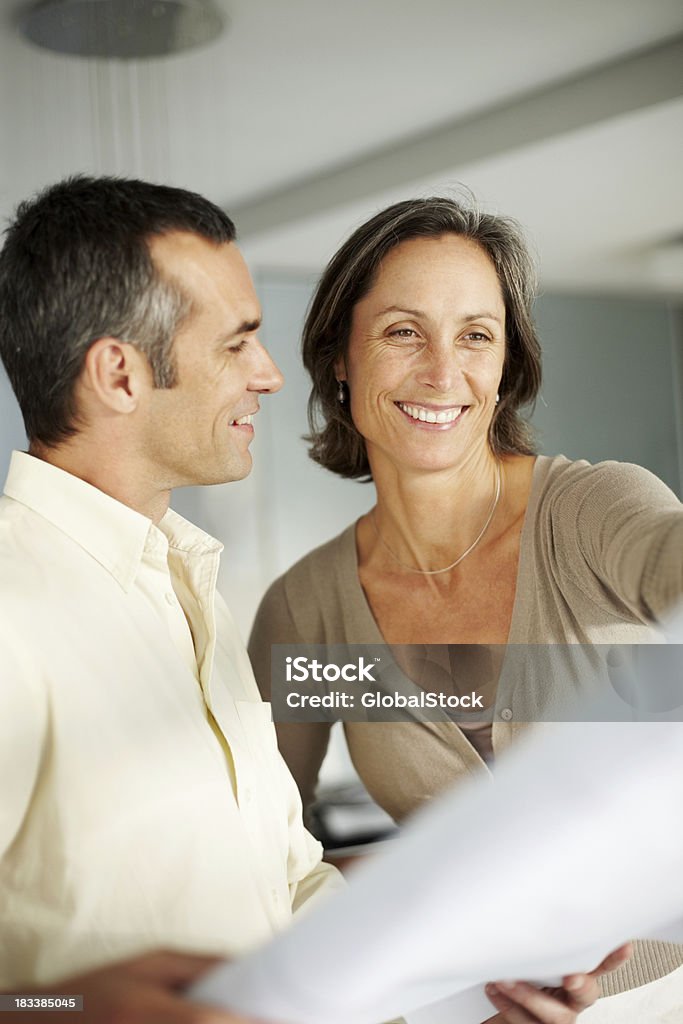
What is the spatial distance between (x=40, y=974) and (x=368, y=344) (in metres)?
0.56

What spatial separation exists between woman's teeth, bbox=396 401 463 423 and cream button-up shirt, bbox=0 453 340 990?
0.74 ft

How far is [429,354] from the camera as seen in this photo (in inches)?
36.8

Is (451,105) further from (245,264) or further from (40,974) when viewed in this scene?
(40,974)

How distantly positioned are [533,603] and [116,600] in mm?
350

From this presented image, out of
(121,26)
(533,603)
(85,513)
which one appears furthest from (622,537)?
(121,26)

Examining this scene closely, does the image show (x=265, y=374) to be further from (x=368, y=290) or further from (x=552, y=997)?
(x=552, y=997)

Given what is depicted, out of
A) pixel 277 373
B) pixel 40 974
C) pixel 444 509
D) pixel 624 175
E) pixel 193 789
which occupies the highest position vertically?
pixel 624 175

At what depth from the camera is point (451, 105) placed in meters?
0.96

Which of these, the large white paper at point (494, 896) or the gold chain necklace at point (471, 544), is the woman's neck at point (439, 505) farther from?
the large white paper at point (494, 896)

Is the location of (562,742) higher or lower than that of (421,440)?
lower

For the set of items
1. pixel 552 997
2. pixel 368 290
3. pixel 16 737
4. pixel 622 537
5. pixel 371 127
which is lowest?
pixel 552 997

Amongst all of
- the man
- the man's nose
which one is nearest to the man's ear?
the man

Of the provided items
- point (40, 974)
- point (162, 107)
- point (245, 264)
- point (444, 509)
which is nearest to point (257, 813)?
point (40, 974)

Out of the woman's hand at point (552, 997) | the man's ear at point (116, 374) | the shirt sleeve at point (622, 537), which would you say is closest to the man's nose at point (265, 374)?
the man's ear at point (116, 374)
